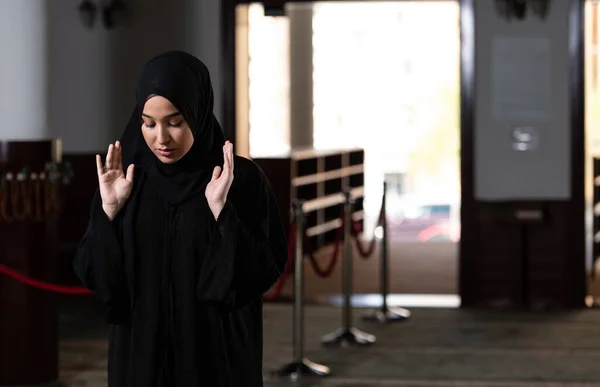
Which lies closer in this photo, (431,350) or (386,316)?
(431,350)

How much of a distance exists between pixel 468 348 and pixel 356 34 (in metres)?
14.2

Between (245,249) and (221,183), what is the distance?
0.57 ft

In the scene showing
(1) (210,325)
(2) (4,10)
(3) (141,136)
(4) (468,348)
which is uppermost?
(2) (4,10)

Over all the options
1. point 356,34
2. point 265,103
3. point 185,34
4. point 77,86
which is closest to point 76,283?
point 77,86

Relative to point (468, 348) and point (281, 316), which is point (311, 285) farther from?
point (468, 348)

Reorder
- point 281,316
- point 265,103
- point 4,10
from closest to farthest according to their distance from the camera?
1. point 4,10
2. point 281,316
3. point 265,103

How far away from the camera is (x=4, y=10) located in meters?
6.14

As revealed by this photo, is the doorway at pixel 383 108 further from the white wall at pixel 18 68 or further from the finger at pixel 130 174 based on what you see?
the finger at pixel 130 174

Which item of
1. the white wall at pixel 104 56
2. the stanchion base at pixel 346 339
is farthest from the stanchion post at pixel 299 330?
the white wall at pixel 104 56

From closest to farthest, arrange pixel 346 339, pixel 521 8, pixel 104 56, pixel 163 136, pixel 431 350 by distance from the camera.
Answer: pixel 163 136
pixel 431 350
pixel 346 339
pixel 521 8
pixel 104 56

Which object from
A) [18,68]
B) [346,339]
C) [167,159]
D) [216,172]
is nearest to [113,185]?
[167,159]

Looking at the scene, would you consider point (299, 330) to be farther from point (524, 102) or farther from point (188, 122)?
point (188, 122)

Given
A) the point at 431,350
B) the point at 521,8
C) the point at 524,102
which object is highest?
the point at 521,8

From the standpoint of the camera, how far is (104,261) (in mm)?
2754
